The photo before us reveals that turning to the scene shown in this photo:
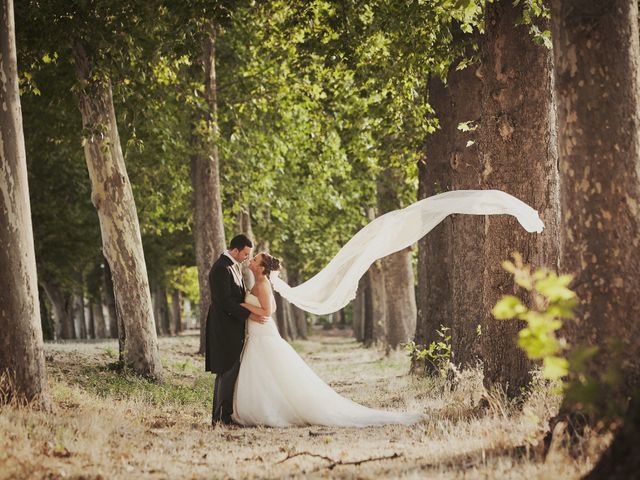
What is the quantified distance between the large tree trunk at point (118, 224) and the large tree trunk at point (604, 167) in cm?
881

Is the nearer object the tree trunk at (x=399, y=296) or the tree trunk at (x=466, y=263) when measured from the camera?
the tree trunk at (x=466, y=263)

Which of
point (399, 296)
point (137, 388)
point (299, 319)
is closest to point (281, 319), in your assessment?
point (399, 296)

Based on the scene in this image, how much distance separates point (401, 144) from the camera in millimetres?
15312

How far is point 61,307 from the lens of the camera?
3488 cm

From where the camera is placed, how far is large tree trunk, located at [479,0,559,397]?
8.59 metres

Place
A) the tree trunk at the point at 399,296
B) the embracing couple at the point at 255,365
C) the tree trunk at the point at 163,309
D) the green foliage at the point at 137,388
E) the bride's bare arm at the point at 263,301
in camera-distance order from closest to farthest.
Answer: the embracing couple at the point at 255,365 < the bride's bare arm at the point at 263,301 < the green foliage at the point at 137,388 < the tree trunk at the point at 399,296 < the tree trunk at the point at 163,309

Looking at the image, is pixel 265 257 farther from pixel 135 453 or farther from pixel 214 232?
pixel 214 232

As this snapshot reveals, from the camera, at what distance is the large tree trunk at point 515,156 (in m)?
8.59

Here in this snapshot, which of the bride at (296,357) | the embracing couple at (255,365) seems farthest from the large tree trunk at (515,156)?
the embracing couple at (255,365)

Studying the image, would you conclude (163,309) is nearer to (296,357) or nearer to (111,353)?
(111,353)

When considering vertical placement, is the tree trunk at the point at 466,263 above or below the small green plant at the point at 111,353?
above

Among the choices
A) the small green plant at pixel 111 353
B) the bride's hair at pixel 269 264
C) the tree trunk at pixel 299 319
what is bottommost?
the tree trunk at pixel 299 319

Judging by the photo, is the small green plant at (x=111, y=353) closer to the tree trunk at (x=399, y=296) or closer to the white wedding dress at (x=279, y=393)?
the white wedding dress at (x=279, y=393)

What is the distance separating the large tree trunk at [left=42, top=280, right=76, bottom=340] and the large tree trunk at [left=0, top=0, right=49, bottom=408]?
2422 centimetres
